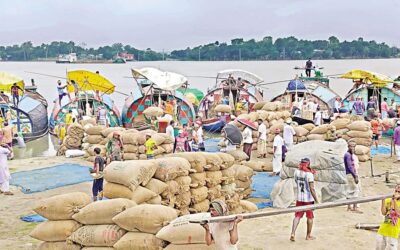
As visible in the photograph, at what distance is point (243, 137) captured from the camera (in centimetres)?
1441

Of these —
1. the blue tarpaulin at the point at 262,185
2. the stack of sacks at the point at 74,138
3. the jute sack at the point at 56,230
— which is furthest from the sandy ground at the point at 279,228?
the stack of sacks at the point at 74,138

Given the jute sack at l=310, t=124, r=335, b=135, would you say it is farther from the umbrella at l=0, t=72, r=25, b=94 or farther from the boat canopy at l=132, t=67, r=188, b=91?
the umbrella at l=0, t=72, r=25, b=94

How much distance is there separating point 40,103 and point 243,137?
12603mm

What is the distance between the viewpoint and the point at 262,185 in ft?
40.4

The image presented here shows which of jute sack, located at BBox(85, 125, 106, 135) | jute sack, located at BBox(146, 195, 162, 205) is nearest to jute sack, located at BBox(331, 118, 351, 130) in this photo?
jute sack, located at BBox(85, 125, 106, 135)

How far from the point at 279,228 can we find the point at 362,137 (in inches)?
289

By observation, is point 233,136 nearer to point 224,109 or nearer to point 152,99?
point 224,109

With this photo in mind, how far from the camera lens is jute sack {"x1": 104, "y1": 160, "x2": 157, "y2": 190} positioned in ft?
25.2

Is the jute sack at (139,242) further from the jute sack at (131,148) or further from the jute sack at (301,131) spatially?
the jute sack at (301,131)

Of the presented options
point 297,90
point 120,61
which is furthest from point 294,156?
point 120,61

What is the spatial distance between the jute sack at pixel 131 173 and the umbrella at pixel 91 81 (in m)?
13.7

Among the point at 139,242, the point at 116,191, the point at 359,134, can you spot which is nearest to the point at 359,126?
the point at 359,134

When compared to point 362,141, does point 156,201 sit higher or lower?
higher

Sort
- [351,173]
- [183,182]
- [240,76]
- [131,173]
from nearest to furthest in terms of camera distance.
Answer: [131,173] → [183,182] → [351,173] → [240,76]
